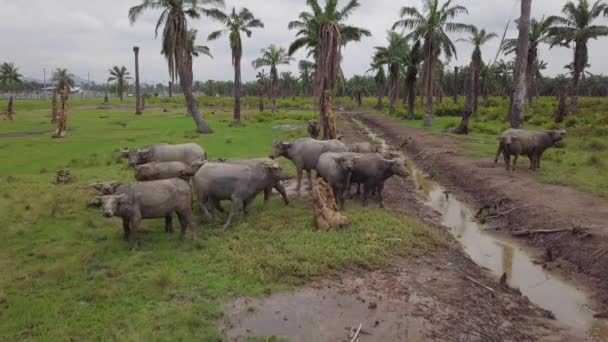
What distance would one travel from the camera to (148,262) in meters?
8.38

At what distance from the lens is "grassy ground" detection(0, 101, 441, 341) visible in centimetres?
638

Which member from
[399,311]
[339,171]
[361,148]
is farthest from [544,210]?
[399,311]

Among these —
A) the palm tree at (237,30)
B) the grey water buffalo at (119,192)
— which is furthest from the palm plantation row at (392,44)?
the grey water buffalo at (119,192)

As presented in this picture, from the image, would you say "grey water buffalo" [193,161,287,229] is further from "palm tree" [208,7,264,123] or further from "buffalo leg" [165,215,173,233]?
"palm tree" [208,7,264,123]

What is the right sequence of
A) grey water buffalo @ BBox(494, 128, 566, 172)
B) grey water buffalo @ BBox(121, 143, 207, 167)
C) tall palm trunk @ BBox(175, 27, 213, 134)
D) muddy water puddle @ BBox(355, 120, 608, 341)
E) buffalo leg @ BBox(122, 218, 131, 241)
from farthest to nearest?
tall palm trunk @ BBox(175, 27, 213, 134) → grey water buffalo @ BBox(494, 128, 566, 172) → grey water buffalo @ BBox(121, 143, 207, 167) → buffalo leg @ BBox(122, 218, 131, 241) → muddy water puddle @ BBox(355, 120, 608, 341)

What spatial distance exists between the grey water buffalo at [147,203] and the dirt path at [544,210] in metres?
7.72

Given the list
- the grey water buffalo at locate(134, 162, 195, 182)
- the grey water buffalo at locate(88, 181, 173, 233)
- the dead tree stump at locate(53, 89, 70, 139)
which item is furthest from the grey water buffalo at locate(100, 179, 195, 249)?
the dead tree stump at locate(53, 89, 70, 139)

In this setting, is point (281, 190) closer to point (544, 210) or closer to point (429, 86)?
point (544, 210)

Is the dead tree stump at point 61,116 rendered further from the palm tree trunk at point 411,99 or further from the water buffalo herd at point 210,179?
the palm tree trunk at point 411,99

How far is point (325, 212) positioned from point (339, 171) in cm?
215

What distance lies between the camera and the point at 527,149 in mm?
17031

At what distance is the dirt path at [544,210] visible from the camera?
915cm

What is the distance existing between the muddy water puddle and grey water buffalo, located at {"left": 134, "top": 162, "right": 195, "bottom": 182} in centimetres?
688

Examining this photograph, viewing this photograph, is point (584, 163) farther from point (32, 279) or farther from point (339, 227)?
point (32, 279)
